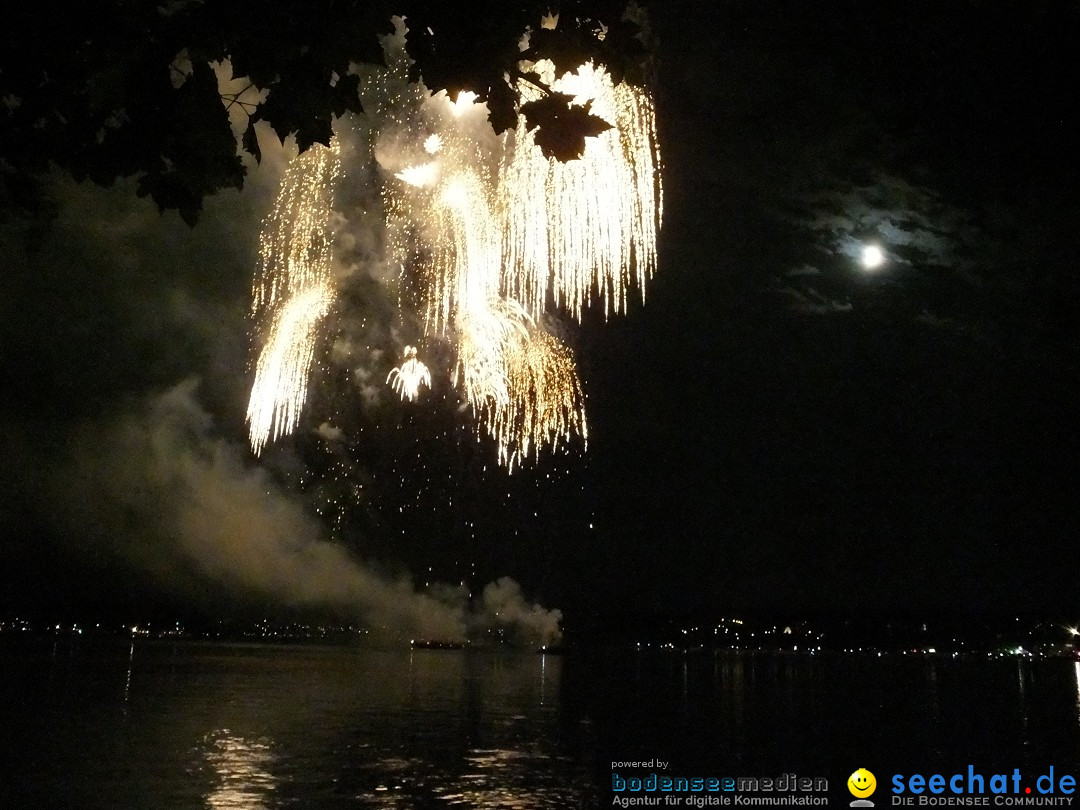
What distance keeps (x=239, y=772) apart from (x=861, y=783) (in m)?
13.0

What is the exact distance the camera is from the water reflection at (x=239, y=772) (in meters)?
14.5

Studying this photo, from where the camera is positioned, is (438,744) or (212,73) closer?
(212,73)

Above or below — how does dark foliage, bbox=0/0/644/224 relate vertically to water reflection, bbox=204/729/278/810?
above

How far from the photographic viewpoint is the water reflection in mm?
14452

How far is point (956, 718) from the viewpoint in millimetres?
40125

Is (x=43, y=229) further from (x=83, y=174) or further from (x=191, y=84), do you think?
(x=191, y=84)
